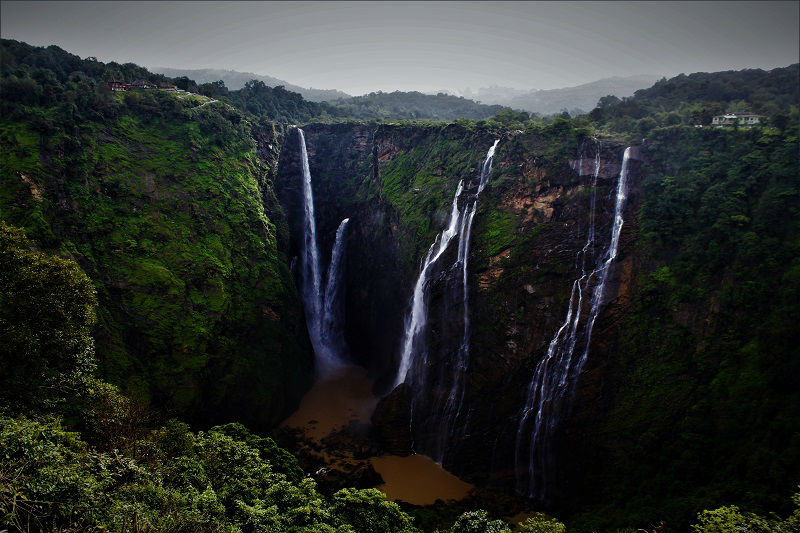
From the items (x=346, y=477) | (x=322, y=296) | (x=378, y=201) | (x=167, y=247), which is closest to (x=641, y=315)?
(x=346, y=477)

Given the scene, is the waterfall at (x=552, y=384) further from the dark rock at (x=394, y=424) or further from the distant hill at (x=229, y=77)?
the distant hill at (x=229, y=77)

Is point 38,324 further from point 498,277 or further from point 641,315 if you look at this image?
point 641,315

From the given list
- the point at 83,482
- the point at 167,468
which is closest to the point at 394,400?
the point at 167,468

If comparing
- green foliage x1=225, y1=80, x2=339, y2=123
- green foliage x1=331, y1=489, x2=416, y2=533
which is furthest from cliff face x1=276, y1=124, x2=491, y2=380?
green foliage x1=331, y1=489, x2=416, y2=533

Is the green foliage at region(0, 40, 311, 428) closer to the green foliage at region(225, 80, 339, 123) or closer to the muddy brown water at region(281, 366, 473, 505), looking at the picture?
the muddy brown water at region(281, 366, 473, 505)

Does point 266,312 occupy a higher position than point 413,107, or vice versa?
point 413,107

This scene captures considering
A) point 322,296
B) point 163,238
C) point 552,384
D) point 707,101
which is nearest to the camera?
point 552,384

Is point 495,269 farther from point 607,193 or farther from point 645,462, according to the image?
point 645,462
